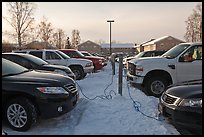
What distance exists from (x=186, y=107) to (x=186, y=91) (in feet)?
1.53

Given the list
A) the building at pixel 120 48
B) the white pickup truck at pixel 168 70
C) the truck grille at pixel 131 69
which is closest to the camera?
the white pickup truck at pixel 168 70

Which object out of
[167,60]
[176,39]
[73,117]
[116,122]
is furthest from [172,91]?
[176,39]

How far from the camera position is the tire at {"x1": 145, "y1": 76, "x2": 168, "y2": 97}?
8602mm

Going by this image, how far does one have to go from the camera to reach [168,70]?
8633 millimetres

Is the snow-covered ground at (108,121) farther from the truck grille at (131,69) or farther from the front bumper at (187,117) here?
the truck grille at (131,69)

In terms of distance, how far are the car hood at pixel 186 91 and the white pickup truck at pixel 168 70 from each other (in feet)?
9.78

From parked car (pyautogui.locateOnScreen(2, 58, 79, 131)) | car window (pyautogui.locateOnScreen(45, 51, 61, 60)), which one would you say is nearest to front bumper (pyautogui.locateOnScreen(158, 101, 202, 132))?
parked car (pyautogui.locateOnScreen(2, 58, 79, 131))

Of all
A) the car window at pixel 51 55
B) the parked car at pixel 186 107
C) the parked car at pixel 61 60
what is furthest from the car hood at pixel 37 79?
the car window at pixel 51 55

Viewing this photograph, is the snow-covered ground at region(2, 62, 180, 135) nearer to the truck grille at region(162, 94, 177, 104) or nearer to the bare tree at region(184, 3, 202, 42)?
the truck grille at region(162, 94, 177, 104)

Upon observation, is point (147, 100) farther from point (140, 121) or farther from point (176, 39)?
point (176, 39)

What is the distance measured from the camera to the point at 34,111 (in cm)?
511

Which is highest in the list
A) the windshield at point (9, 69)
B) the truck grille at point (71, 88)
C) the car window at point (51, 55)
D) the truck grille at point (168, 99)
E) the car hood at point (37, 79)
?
the car window at point (51, 55)

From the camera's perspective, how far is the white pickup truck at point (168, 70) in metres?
8.55

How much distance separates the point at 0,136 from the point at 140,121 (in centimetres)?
290
